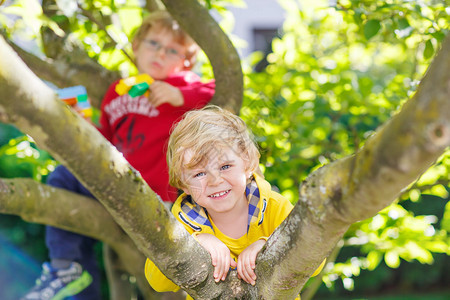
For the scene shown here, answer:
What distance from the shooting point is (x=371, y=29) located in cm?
207

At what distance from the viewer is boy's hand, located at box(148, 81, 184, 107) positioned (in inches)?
94.5

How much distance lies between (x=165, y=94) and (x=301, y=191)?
136 centimetres

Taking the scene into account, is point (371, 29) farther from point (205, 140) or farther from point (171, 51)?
point (171, 51)

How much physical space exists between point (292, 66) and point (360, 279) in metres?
2.70

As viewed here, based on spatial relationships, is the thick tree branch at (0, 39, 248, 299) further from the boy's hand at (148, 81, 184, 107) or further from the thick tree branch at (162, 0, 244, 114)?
the boy's hand at (148, 81, 184, 107)

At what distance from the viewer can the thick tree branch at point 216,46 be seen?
2.08 m

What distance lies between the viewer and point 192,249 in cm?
140

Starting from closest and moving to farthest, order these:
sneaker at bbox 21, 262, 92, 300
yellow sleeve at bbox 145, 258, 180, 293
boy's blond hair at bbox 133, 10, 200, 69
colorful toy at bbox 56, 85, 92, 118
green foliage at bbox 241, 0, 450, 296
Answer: yellow sleeve at bbox 145, 258, 180, 293 → colorful toy at bbox 56, 85, 92, 118 → green foliage at bbox 241, 0, 450, 296 → sneaker at bbox 21, 262, 92, 300 → boy's blond hair at bbox 133, 10, 200, 69

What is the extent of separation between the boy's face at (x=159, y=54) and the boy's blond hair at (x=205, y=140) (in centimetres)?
94

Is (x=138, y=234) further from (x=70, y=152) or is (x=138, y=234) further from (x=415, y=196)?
(x=415, y=196)

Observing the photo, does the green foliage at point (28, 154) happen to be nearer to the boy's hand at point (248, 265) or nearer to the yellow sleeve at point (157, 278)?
the yellow sleeve at point (157, 278)

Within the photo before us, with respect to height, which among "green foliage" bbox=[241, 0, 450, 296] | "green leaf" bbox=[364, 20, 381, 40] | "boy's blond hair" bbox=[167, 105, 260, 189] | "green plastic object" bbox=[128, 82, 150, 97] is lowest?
"green foliage" bbox=[241, 0, 450, 296]

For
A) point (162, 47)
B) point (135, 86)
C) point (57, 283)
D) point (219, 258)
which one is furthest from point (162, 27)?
point (219, 258)

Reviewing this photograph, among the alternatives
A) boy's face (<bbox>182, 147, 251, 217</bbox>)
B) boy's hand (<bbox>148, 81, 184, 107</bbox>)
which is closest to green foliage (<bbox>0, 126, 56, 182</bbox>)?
boy's hand (<bbox>148, 81, 184, 107</bbox>)
